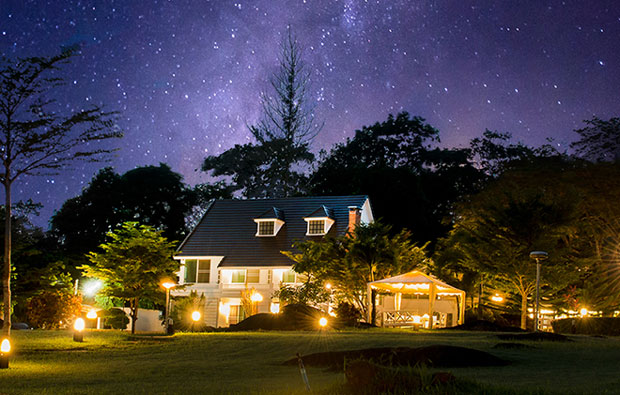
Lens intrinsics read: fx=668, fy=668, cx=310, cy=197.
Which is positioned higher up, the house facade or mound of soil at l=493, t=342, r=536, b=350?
the house facade

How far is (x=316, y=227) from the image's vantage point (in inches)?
1791

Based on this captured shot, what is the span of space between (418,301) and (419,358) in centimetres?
2826

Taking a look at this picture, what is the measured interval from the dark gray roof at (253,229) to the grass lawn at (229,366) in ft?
69.8

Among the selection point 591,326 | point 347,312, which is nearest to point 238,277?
point 347,312

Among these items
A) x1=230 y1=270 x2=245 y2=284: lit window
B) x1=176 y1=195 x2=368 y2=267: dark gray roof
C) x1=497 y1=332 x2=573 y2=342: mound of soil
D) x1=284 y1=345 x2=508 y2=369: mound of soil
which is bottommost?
x1=284 y1=345 x2=508 y2=369: mound of soil

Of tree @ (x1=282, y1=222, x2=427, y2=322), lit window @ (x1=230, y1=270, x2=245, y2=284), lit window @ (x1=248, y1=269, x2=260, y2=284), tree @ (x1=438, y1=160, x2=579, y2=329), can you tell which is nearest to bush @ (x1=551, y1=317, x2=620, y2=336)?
tree @ (x1=438, y1=160, x2=579, y2=329)

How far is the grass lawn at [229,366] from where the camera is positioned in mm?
11367

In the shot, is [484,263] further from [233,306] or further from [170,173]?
[170,173]

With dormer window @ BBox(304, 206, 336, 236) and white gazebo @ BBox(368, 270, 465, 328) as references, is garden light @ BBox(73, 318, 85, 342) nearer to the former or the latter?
white gazebo @ BBox(368, 270, 465, 328)

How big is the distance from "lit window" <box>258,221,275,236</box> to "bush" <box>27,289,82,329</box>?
52.0ft

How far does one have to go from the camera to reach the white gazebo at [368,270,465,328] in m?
30.6

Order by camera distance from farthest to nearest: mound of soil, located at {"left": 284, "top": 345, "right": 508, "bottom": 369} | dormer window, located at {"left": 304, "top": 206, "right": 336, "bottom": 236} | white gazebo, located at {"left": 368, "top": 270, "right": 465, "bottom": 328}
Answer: dormer window, located at {"left": 304, "top": 206, "right": 336, "bottom": 236}, white gazebo, located at {"left": 368, "top": 270, "right": 465, "bottom": 328}, mound of soil, located at {"left": 284, "top": 345, "right": 508, "bottom": 369}

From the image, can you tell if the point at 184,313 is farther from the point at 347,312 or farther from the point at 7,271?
the point at 7,271

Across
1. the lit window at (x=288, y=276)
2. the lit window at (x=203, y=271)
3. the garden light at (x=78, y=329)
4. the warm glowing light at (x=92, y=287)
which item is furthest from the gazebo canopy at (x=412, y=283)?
the warm glowing light at (x=92, y=287)
